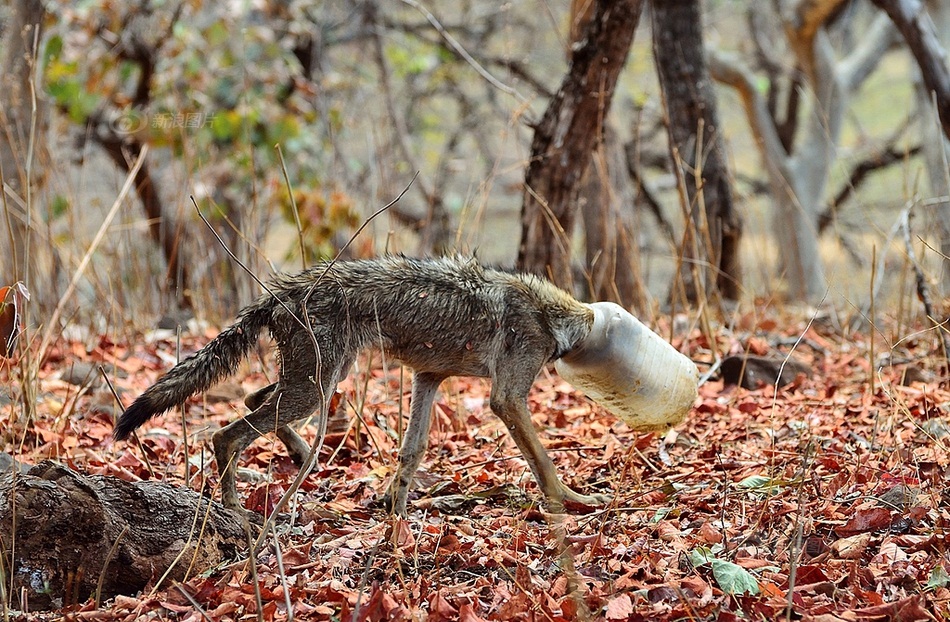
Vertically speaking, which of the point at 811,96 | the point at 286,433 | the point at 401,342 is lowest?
the point at 286,433

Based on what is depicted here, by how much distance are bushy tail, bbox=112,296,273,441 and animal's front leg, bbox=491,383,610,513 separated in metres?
0.96

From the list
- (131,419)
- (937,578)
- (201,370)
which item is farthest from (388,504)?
(937,578)

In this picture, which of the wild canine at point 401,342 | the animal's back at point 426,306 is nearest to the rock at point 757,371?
the wild canine at point 401,342

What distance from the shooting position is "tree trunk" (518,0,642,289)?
17.8 ft

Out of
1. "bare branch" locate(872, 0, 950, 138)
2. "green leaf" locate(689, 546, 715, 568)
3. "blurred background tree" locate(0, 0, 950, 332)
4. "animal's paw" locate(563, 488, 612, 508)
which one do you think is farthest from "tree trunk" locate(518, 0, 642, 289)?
"green leaf" locate(689, 546, 715, 568)

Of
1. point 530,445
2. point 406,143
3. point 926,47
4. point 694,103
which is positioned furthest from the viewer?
point 406,143

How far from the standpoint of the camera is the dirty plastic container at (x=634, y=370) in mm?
3969

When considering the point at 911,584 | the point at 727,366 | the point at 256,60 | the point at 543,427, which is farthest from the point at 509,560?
the point at 256,60

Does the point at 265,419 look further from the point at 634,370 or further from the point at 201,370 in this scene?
the point at 634,370

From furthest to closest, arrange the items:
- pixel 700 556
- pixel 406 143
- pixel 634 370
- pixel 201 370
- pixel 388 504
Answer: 1. pixel 406 143
2. pixel 634 370
3. pixel 388 504
4. pixel 201 370
5. pixel 700 556

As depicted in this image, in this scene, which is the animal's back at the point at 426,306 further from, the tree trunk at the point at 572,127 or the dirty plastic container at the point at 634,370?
the tree trunk at the point at 572,127

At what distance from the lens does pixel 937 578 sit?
2.88 m

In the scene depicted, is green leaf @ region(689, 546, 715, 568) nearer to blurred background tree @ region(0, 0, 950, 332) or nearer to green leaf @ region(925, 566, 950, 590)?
green leaf @ region(925, 566, 950, 590)

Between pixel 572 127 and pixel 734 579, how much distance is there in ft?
10.8
